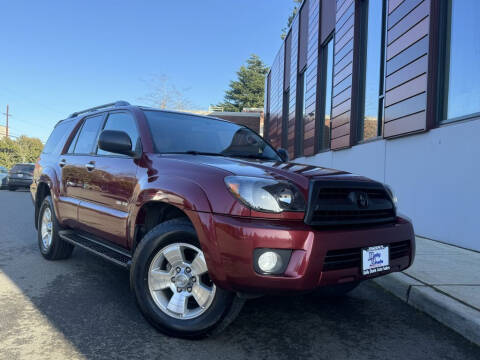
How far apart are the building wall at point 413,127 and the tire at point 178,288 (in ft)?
13.3

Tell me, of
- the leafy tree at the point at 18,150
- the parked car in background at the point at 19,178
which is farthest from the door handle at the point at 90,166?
the leafy tree at the point at 18,150

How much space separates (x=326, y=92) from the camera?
11195mm

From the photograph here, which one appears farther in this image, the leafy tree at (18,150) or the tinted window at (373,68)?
the leafy tree at (18,150)

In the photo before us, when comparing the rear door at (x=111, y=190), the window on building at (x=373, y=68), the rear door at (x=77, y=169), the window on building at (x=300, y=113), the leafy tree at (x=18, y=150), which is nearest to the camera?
the rear door at (x=111, y=190)

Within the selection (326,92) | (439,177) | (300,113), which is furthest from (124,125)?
(300,113)

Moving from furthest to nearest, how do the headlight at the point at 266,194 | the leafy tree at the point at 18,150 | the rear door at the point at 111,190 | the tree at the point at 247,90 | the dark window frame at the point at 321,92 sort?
the tree at the point at 247,90, the leafy tree at the point at 18,150, the dark window frame at the point at 321,92, the rear door at the point at 111,190, the headlight at the point at 266,194

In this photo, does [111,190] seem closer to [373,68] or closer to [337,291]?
[337,291]

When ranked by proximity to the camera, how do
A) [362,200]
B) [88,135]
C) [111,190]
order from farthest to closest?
Result: [88,135]
[111,190]
[362,200]

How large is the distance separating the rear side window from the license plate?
3.93 metres

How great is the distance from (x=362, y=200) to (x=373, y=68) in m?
6.18

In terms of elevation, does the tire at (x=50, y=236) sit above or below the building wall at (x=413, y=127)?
below

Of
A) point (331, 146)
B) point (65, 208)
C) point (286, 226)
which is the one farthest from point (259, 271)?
point (331, 146)

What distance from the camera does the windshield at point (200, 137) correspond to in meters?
3.39

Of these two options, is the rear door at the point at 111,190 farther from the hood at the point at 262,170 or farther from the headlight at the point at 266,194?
the headlight at the point at 266,194
